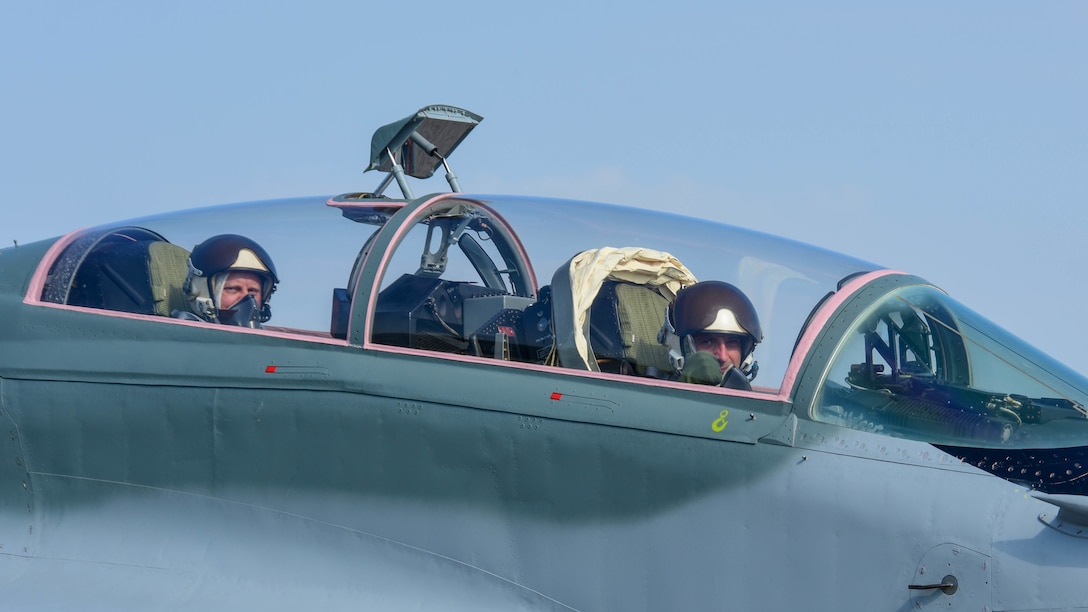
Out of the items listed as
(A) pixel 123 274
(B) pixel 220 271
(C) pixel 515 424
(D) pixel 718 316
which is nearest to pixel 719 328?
(D) pixel 718 316

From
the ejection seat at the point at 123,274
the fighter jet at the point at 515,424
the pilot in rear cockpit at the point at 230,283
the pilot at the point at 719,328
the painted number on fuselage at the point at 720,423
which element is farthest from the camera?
the ejection seat at the point at 123,274

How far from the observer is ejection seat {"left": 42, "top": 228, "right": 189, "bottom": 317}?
6723 mm

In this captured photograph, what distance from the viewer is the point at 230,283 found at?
6.64 metres

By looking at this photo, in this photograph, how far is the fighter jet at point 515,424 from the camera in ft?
16.9

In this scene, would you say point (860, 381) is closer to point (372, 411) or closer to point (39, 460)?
point (372, 411)

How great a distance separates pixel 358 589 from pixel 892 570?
2.66 meters

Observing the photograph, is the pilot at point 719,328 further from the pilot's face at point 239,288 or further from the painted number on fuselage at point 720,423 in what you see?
the pilot's face at point 239,288

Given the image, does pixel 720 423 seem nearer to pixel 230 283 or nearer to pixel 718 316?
pixel 718 316

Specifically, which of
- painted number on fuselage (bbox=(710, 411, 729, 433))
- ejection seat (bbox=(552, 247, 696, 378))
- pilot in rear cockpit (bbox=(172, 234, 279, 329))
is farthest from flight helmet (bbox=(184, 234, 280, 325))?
painted number on fuselage (bbox=(710, 411, 729, 433))

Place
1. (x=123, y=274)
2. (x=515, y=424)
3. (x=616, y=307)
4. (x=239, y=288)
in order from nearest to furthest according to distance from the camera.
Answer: (x=515, y=424), (x=616, y=307), (x=239, y=288), (x=123, y=274)

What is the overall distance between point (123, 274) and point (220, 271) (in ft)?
2.26

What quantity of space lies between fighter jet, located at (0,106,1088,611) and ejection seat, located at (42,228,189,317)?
0.02 metres

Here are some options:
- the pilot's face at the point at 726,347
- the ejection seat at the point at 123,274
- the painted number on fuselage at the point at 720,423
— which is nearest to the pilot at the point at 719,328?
the pilot's face at the point at 726,347

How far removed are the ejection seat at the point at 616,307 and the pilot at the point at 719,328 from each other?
143 mm
